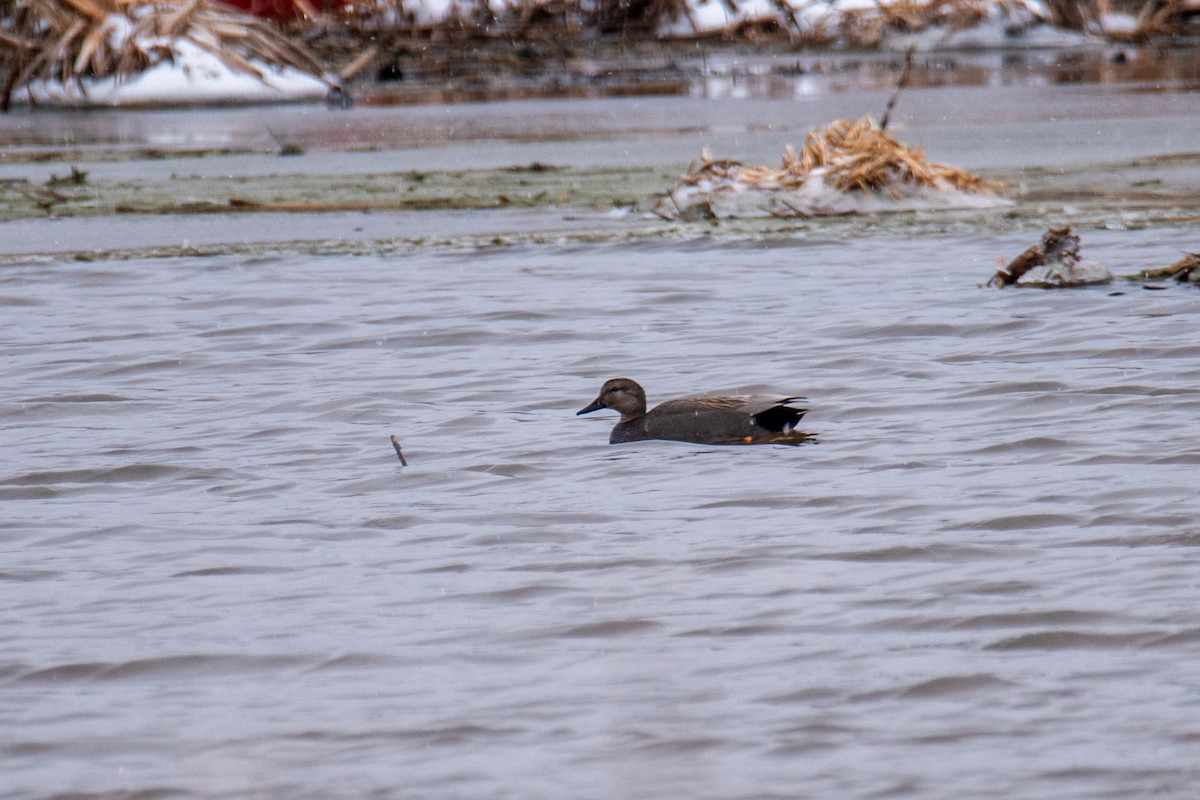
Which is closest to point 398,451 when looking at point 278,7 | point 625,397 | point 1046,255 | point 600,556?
point 625,397

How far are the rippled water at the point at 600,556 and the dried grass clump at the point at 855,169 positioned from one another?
3576 mm

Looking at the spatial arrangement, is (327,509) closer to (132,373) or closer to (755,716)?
(755,716)

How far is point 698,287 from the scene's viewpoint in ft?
41.5

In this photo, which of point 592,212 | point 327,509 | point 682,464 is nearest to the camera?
point 327,509

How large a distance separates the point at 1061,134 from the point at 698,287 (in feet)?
31.0

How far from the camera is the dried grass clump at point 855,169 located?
50.5 ft

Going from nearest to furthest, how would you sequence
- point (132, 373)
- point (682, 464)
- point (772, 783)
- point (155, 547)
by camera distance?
point (772, 783) → point (155, 547) → point (682, 464) → point (132, 373)

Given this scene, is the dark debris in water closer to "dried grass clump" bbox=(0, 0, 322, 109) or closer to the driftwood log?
the driftwood log

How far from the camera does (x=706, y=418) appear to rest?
27.0 feet

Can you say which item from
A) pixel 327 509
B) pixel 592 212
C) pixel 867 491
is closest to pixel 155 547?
pixel 327 509

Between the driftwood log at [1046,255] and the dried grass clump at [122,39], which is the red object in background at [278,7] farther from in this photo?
the driftwood log at [1046,255]

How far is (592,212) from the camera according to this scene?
16.0 m

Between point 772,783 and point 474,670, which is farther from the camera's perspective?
point 474,670

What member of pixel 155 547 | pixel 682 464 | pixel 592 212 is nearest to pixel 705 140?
pixel 592 212
